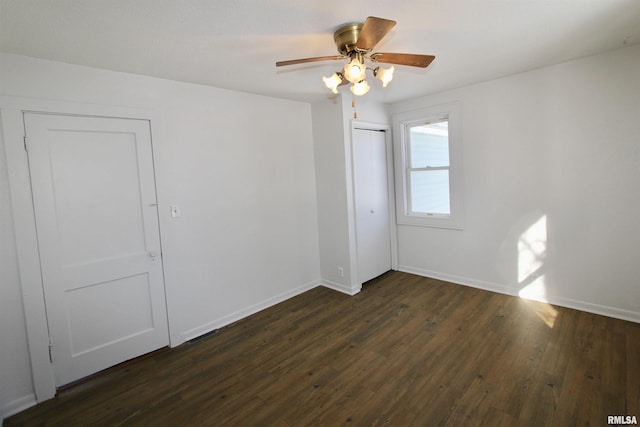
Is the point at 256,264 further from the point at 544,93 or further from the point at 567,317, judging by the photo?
the point at 544,93

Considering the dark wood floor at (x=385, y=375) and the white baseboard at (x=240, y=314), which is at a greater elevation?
the white baseboard at (x=240, y=314)

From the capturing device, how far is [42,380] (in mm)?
2201

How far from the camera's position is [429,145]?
161 inches

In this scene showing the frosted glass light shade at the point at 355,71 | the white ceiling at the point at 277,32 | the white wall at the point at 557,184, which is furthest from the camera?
the white wall at the point at 557,184

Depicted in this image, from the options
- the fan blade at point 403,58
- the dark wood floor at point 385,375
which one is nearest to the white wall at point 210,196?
the dark wood floor at point 385,375

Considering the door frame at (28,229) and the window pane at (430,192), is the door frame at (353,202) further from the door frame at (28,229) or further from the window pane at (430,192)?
the door frame at (28,229)

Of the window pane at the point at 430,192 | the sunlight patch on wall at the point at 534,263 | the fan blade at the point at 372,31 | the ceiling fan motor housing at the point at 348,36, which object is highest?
the ceiling fan motor housing at the point at 348,36

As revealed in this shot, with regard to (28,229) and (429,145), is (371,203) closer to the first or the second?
(429,145)

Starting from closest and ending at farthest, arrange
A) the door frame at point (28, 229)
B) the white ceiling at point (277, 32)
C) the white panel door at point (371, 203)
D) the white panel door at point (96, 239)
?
the white ceiling at point (277, 32), the door frame at point (28, 229), the white panel door at point (96, 239), the white panel door at point (371, 203)

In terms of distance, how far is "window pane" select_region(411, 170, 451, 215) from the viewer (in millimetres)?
3980

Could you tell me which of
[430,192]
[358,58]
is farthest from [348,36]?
[430,192]

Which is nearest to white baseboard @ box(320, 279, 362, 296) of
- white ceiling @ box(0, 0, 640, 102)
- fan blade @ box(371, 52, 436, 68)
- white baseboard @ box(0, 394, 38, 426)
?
white ceiling @ box(0, 0, 640, 102)

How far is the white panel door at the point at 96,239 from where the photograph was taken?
87.7 inches

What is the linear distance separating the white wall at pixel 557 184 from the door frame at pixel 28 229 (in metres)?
3.92
